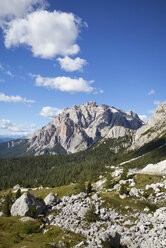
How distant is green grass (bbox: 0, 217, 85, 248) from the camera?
35.2 m

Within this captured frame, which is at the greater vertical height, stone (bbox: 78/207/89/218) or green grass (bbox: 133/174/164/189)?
green grass (bbox: 133/174/164/189)

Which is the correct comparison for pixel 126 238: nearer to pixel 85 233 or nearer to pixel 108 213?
pixel 85 233

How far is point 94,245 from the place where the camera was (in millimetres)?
31578

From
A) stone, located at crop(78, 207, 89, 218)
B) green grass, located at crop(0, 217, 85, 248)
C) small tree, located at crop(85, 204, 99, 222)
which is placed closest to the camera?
green grass, located at crop(0, 217, 85, 248)

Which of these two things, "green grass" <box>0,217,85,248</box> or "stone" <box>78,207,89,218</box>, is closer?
"green grass" <box>0,217,85,248</box>

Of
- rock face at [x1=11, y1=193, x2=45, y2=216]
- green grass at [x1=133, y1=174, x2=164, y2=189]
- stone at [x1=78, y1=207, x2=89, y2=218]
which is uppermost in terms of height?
green grass at [x1=133, y1=174, x2=164, y2=189]

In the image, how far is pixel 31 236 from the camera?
4175cm

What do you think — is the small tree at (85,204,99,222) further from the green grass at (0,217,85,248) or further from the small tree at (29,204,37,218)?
the small tree at (29,204,37,218)

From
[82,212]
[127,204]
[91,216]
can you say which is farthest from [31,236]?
[127,204]

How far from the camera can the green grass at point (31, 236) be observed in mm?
35156

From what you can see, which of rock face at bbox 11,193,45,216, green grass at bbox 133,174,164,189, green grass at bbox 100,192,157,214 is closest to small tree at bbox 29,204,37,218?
rock face at bbox 11,193,45,216

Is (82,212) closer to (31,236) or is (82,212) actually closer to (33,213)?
(31,236)

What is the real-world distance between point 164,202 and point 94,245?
3858cm

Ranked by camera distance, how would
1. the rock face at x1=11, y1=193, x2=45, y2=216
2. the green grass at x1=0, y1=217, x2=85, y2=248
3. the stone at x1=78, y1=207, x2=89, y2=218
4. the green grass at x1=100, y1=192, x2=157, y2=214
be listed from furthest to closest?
the rock face at x1=11, y1=193, x2=45, y2=216 → the green grass at x1=100, y1=192, x2=157, y2=214 → the stone at x1=78, y1=207, x2=89, y2=218 → the green grass at x1=0, y1=217, x2=85, y2=248
